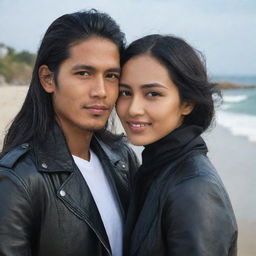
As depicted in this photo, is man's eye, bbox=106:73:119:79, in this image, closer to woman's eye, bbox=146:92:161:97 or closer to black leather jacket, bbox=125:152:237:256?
woman's eye, bbox=146:92:161:97

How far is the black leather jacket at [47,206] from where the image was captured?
6.55 ft

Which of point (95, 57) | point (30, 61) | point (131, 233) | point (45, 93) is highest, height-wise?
point (95, 57)

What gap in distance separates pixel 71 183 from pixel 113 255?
1.48ft

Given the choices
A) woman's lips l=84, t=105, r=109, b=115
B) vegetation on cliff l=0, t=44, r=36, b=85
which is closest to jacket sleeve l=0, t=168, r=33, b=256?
woman's lips l=84, t=105, r=109, b=115

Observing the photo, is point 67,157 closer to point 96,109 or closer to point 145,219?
point 96,109

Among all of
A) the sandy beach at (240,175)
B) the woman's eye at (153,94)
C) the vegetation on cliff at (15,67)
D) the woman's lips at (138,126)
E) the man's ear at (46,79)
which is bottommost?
the vegetation on cliff at (15,67)

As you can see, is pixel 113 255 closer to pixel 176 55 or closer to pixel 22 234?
pixel 22 234

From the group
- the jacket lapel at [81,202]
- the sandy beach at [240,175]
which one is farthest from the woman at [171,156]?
the sandy beach at [240,175]

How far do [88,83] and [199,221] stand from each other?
1015 millimetres

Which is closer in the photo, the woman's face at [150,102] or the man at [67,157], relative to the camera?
the man at [67,157]

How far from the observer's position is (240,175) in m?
8.40

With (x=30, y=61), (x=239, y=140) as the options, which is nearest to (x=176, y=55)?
(x=239, y=140)

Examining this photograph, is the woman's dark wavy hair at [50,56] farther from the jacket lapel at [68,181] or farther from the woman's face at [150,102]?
the woman's face at [150,102]

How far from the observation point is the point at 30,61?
81625mm
